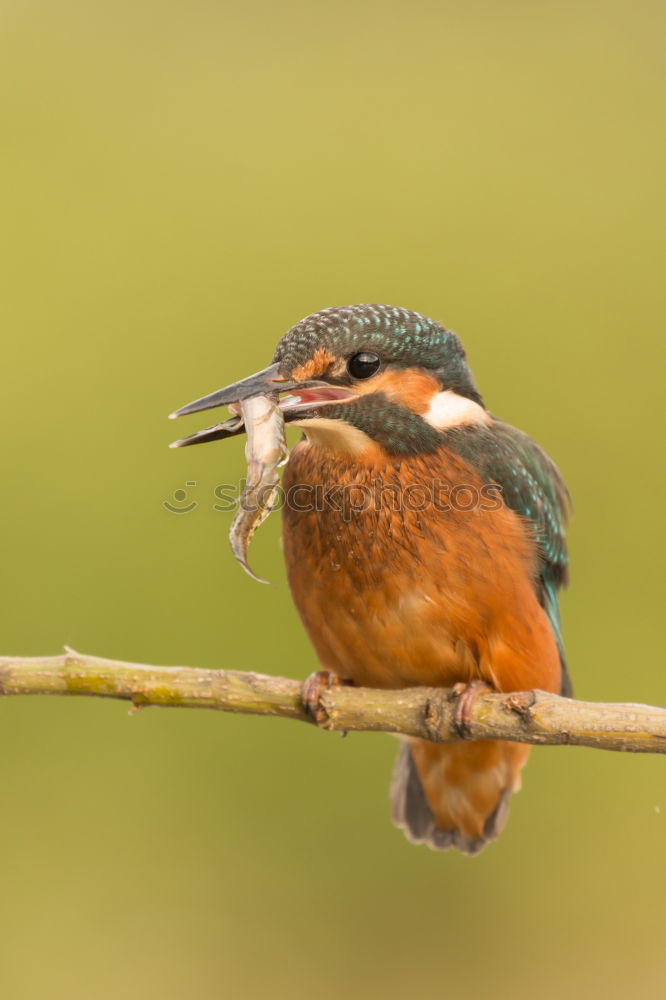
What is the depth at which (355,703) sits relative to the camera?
7.17 feet

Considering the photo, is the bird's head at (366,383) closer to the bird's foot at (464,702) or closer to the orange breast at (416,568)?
the orange breast at (416,568)

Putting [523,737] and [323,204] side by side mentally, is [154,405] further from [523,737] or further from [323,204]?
[523,737]

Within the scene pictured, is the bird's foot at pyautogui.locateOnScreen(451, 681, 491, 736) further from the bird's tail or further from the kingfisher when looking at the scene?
the bird's tail

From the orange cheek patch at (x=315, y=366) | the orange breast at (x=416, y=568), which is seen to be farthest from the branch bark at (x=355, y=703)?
the orange cheek patch at (x=315, y=366)

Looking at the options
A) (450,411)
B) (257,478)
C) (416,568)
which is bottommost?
(416,568)

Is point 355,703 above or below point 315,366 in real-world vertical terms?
below

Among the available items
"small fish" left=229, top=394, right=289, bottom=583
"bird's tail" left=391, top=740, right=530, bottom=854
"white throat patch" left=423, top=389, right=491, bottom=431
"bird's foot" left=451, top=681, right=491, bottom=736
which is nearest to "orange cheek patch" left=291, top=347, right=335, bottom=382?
"small fish" left=229, top=394, right=289, bottom=583

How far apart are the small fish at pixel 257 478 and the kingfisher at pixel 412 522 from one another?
223 millimetres

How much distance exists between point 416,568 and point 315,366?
0.47 metres

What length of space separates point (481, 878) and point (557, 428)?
63.5 inches

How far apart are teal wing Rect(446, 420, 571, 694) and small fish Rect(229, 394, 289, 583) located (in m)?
0.55

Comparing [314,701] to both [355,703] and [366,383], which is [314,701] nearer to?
[355,703]

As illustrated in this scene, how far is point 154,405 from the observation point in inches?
153

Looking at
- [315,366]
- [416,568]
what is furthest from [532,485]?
[315,366]
